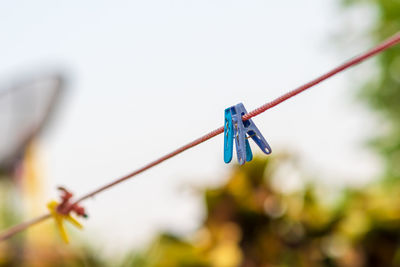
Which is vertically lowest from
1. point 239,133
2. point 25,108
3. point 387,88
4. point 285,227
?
point 387,88

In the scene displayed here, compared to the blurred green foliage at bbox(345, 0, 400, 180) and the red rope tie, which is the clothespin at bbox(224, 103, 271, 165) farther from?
the blurred green foliage at bbox(345, 0, 400, 180)

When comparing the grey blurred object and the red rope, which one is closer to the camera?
the red rope

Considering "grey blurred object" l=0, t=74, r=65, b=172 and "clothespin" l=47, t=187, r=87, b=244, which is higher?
"grey blurred object" l=0, t=74, r=65, b=172

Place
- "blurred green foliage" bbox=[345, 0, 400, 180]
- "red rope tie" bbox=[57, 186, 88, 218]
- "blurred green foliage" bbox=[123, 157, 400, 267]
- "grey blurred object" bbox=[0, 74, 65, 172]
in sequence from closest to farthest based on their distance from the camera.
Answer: "red rope tie" bbox=[57, 186, 88, 218] → "blurred green foliage" bbox=[123, 157, 400, 267] → "grey blurred object" bbox=[0, 74, 65, 172] → "blurred green foliage" bbox=[345, 0, 400, 180]

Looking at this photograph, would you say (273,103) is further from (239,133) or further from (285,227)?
(285,227)

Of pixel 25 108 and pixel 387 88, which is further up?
pixel 25 108

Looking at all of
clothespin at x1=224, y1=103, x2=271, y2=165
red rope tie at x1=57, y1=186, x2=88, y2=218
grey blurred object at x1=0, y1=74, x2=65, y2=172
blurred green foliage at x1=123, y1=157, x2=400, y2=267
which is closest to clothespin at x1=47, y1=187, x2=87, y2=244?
red rope tie at x1=57, y1=186, x2=88, y2=218

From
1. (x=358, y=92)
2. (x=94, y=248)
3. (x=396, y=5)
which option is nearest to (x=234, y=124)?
(x=94, y=248)

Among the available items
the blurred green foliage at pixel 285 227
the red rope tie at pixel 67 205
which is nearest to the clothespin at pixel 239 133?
the red rope tie at pixel 67 205

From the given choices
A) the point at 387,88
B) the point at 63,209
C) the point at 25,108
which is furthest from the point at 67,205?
the point at 387,88

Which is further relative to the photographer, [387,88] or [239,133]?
[387,88]
